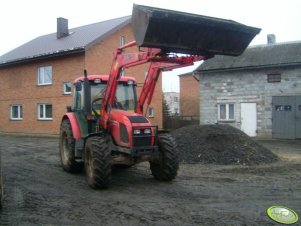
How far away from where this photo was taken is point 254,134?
23469 mm

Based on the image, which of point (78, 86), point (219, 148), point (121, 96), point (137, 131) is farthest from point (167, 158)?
point (219, 148)

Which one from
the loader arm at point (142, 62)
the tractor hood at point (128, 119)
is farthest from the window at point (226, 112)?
the tractor hood at point (128, 119)

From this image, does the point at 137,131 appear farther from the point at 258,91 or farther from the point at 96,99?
the point at 258,91

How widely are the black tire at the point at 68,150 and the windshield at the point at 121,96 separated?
1161 mm

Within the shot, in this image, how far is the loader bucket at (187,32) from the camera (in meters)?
7.38

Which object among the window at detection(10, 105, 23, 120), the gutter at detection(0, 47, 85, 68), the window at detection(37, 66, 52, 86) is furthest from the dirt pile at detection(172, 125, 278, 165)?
the window at detection(10, 105, 23, 120)

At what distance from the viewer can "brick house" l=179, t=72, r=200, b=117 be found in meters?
42.3

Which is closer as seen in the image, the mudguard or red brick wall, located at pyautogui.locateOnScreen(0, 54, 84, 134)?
the mudguard

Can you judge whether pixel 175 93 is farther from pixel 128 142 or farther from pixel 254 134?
pixel 128 142

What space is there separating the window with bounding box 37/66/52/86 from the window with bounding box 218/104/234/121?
1126 centimetres

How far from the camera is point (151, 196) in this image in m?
8.21

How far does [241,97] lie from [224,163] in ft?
39.7

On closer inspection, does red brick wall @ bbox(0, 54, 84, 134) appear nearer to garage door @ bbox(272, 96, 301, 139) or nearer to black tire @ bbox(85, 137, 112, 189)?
garage door @ bbox(272, 96, 301, 139)

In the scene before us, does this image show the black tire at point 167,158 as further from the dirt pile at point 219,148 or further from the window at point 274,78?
the window at point 274,78
